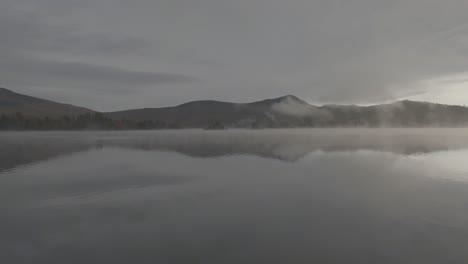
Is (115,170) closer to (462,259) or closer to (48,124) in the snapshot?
(462,259)

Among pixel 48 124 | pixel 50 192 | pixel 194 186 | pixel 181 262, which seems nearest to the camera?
pixel 181 262

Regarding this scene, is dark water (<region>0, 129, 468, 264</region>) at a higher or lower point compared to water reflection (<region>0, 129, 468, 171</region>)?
lower

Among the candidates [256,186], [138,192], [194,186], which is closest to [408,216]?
[256,186]

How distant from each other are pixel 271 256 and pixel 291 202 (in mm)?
7481

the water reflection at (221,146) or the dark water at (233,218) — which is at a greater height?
the water reflection at (221,146)

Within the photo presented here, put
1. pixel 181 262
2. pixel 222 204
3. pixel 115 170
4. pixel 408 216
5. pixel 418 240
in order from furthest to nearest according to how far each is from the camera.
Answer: pixel 115 170
pixel 222 204
pixel 408 216
pixel 418 240
pixel 181 262

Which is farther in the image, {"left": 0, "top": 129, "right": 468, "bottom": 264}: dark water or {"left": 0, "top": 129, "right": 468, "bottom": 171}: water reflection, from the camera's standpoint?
{"left": 0, "top": 129, "right": 468, "bottom": 171}: water reflection

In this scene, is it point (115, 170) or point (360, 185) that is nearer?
point (360, 185)

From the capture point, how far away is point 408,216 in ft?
49.0

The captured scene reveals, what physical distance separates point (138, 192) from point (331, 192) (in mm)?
12283

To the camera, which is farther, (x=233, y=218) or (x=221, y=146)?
(x=221, y=146)

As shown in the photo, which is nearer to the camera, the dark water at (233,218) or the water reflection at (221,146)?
the dark water at (233,218)

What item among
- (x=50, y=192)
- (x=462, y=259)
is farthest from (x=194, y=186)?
(x=462, y=259)

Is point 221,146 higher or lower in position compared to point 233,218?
higher
